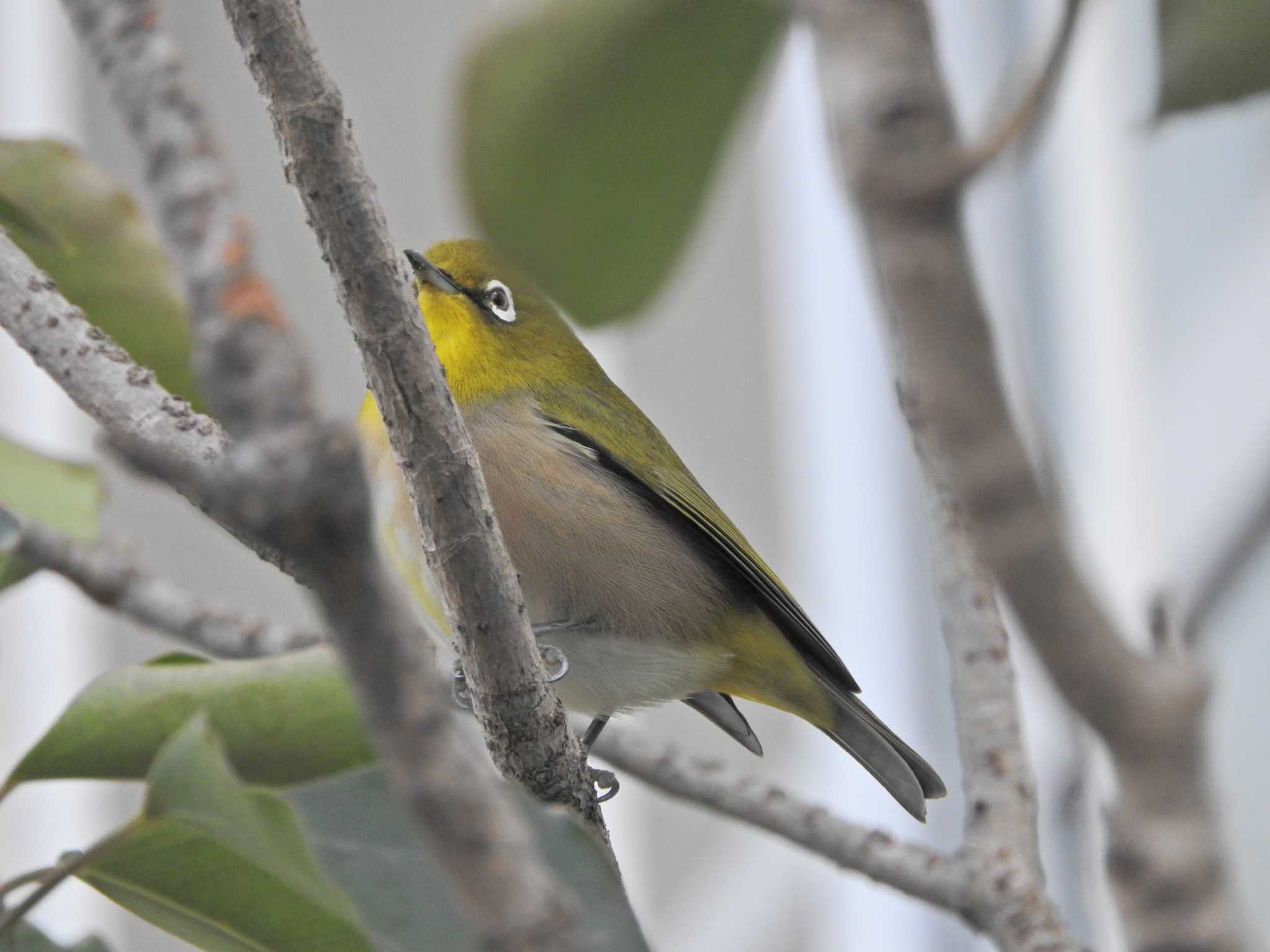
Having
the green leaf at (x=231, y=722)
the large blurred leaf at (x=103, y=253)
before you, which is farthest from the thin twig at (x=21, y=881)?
the large blurred leaf at (x=103, y=253)

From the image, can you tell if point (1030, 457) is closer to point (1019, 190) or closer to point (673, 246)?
point (673, 246)

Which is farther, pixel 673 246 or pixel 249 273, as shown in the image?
pixel 673 246

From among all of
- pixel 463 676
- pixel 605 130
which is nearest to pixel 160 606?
pixel 463 676

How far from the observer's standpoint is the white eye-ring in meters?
2.60

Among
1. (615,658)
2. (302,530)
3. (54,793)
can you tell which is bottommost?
(302,530)

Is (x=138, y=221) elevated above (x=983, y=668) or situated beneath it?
elevated above

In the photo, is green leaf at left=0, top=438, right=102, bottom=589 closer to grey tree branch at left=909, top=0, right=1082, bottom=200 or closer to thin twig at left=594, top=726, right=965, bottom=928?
thin twig at left=594, top=726, right=965, bottom=928

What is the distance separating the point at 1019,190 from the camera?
572 cm

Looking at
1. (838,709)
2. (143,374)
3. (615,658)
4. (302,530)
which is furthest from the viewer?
(838,709)

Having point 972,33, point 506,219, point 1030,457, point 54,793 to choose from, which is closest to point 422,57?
point 972,33

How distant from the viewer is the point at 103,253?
5.66 feet

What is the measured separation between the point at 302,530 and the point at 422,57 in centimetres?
655

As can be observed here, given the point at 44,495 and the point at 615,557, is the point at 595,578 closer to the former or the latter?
the point at 615,557

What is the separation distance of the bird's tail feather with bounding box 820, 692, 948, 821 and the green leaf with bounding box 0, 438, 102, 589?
1.30 metres
